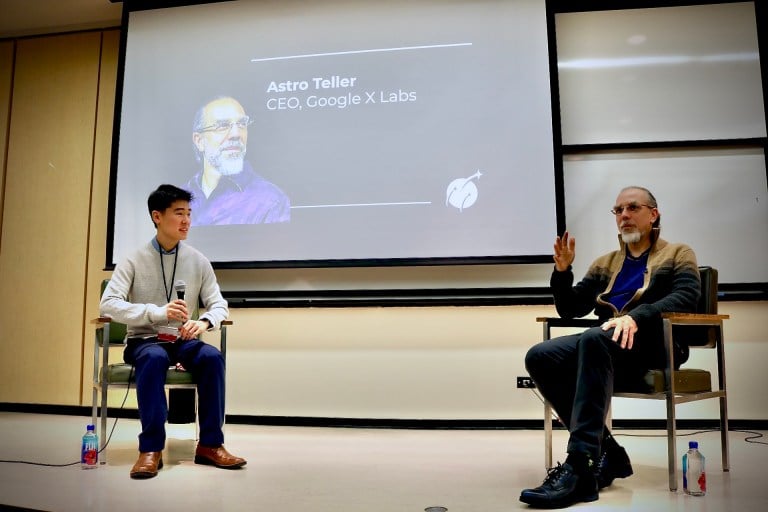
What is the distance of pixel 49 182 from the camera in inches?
167

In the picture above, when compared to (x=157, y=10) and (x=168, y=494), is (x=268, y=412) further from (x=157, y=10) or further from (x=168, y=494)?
(x=157, y=10)

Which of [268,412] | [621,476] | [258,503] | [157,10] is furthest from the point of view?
[157,10]

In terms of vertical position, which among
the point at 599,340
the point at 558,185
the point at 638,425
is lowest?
the point at 638,425

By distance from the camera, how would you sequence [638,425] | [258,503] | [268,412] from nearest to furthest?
[258,503] → [638,425] → [268,412]

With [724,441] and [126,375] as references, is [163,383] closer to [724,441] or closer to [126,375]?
[126,375]

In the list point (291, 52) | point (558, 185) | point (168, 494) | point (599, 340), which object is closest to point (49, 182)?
point (291, 52)

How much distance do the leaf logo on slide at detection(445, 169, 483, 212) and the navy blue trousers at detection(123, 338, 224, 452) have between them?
5.43 ft

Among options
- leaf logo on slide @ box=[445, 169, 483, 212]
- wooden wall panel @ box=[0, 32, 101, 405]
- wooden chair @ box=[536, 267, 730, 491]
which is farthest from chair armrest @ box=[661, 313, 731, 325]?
wooden wall panel @ box=[0, 32, 101, 405]

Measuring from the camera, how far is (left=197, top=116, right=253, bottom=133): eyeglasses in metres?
3.78

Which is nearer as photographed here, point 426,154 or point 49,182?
point 426,154

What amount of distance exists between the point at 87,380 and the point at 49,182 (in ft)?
4.62

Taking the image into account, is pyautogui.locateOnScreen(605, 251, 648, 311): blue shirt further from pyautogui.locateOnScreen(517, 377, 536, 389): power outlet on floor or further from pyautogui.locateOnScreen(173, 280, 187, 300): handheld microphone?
pyautogui.locateOnScreen(173, 280, 187, 300): handheld microphone

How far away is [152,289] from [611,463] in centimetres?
192

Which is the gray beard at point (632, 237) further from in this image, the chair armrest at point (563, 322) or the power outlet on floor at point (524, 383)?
the power outlet on floor at point (524, 383)
